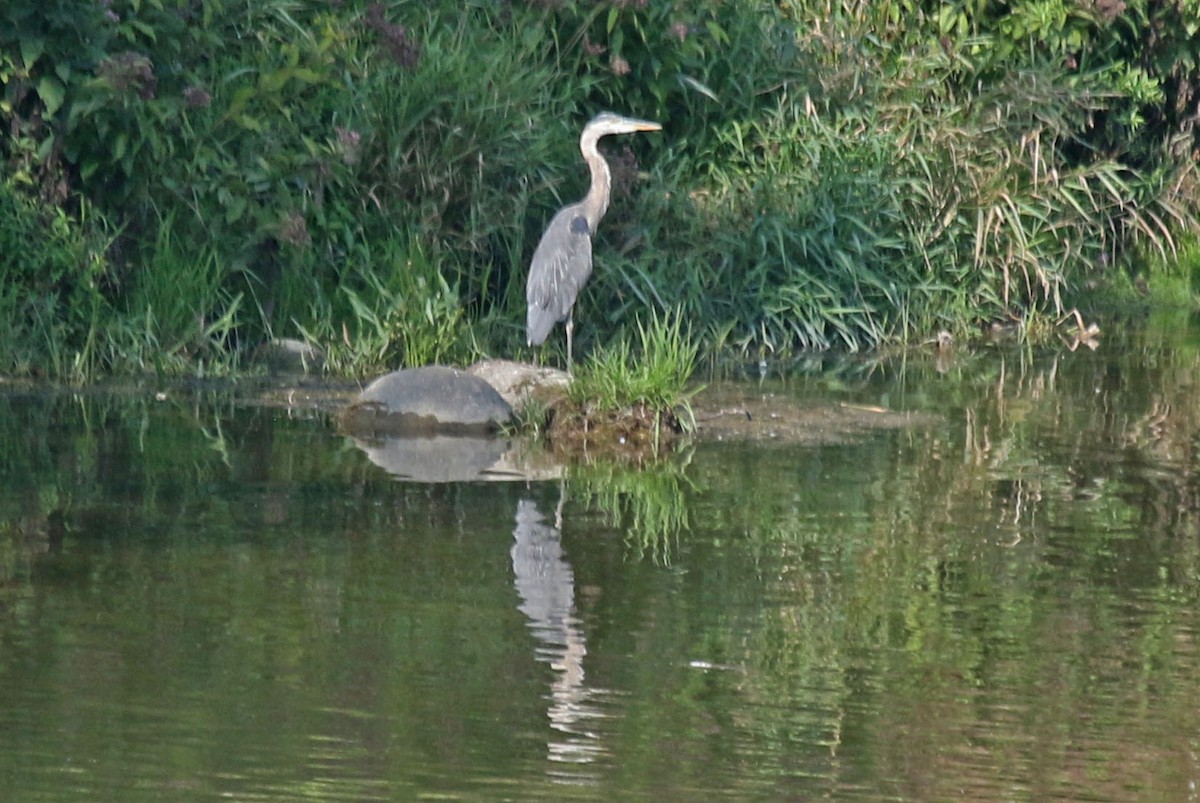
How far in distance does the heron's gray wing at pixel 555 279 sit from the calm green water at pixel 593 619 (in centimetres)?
168

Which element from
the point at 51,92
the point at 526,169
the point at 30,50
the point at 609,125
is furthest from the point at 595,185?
the point at 30,50

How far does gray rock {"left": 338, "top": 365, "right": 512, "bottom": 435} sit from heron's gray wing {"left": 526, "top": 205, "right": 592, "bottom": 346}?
135 centimetres

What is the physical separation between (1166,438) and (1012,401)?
1.43 meters

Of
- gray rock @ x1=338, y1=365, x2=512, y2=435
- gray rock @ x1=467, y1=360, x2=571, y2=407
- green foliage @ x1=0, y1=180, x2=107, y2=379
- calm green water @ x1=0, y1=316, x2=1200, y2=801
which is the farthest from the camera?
green foliage @ x1=0, y1=180, x2=107, y2=379

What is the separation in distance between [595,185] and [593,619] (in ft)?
19.9

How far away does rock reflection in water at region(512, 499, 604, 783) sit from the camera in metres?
5.48

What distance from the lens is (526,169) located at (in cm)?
1320

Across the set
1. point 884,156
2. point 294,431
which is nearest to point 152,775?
point 294,431

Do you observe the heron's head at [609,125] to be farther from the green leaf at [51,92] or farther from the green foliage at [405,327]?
the green leaf at [51,92]

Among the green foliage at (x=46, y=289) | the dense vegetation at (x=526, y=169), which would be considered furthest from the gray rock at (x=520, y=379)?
the green foliage at (x=46, y=289)

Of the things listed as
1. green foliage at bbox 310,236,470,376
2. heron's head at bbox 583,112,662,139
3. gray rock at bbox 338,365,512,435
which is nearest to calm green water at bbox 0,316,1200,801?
gray rock at bbox 338,365,512,435

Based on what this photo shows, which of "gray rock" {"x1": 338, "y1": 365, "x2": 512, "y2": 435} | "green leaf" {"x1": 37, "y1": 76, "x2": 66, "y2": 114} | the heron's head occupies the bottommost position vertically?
"gray rock" {"x1": 338, "y1": 365, "x2": 512, "y2": 435}

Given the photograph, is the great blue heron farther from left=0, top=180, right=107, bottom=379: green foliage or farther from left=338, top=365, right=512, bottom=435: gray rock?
left=0, top=180, right=107, bottom=379: green foliage

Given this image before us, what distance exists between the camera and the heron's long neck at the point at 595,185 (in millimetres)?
12398
